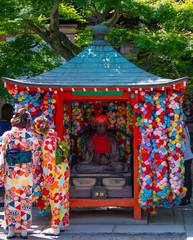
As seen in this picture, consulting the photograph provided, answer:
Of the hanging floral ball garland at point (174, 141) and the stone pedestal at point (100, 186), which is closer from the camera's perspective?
the hanging floral ball garland at point (174, 141)

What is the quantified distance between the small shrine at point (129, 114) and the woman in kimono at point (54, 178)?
75 cm

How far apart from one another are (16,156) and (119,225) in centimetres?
209

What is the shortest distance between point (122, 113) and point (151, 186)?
6.40 ft

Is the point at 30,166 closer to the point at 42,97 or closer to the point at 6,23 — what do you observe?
the point at 42,97

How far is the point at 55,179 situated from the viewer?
22.2 feet

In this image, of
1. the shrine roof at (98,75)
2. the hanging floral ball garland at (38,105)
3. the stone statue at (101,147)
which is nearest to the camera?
the shrine roof at (98,75)

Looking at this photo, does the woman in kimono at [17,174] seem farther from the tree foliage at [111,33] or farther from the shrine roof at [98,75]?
the tree foliage at [111,33]

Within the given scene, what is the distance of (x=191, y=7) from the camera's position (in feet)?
33.8

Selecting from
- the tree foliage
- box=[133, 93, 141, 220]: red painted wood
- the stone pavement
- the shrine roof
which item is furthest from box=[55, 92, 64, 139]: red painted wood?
the tree foliage

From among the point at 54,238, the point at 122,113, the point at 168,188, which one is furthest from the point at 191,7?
the point at 54,238

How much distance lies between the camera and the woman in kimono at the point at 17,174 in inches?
251

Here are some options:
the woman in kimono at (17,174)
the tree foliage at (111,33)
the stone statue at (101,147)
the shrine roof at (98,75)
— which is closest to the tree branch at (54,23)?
the tree foliage at (111,33)

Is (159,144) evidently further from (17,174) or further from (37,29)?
(37,29)

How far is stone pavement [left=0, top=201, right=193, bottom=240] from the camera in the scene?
6602 mm
